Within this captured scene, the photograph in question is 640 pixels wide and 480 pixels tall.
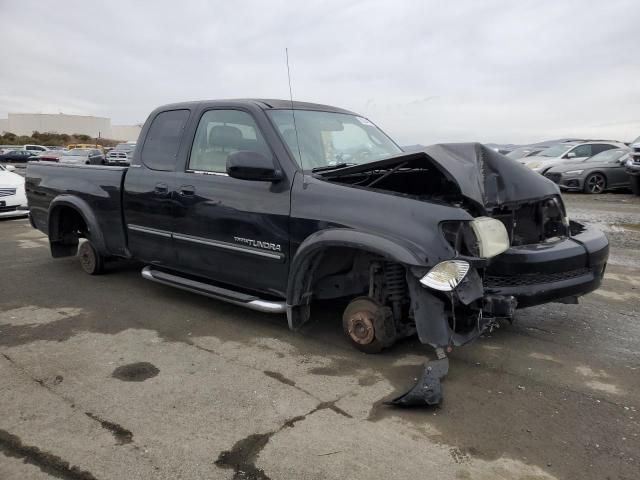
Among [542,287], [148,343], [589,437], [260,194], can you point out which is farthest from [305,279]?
[589,437]

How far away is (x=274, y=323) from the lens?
177 inches

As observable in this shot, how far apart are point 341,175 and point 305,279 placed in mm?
819

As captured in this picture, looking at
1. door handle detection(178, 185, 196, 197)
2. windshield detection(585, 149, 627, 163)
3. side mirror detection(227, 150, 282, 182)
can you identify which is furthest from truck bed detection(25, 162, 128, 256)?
windshield detection(585, 149, 627, 163)

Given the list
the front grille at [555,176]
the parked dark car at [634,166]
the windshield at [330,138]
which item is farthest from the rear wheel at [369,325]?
the front grille at [555,176]

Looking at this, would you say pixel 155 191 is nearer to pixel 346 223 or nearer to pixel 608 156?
pixel 346 223

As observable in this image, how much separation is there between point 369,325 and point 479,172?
131cm

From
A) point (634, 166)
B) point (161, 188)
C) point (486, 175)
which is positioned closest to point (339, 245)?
point (486, 175)

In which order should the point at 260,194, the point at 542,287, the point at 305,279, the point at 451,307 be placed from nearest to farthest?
the point at 451,307, the point at 542,287, the point at 305,279, the point at 260,194

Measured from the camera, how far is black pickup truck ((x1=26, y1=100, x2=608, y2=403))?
10.7 ft

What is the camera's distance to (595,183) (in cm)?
1532

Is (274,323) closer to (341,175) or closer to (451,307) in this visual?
(341,175)

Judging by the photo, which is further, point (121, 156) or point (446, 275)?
point (121, 156)

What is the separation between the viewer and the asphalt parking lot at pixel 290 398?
8.31 feet

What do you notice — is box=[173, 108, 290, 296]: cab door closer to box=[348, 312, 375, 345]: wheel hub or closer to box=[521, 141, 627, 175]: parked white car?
box=[348, 312, 375, 345]: wheel hub
